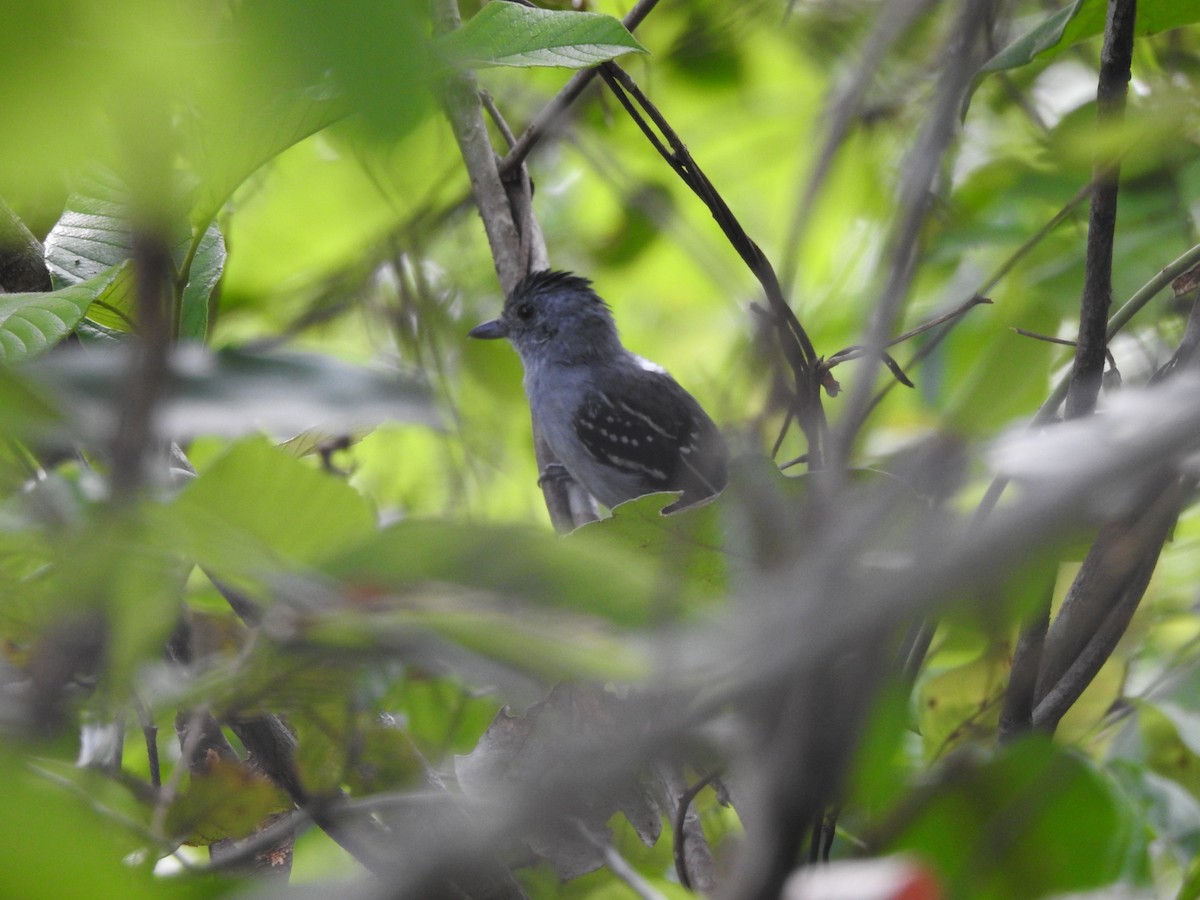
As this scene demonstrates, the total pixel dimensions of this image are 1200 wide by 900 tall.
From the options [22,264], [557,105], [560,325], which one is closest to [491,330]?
[560,325]

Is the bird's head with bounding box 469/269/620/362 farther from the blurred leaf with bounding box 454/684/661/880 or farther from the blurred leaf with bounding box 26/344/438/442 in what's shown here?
the blurred leaf with bounding box 26/344/438/442

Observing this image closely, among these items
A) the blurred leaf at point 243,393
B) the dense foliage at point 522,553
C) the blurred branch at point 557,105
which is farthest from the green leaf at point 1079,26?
the blurred leaf at point 243,393

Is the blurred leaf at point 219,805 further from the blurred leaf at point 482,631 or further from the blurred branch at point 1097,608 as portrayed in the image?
the blurred branch at point 1097,608

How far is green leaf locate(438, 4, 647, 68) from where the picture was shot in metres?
0.91

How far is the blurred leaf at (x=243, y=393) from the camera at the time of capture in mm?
456

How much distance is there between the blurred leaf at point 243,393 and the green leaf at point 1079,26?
132 centimetres

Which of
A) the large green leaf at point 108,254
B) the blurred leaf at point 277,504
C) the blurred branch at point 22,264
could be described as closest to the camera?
the blurred leaf at point 277,504

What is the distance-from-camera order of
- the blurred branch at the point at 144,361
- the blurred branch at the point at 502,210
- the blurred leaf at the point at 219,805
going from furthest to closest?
the blurred branch at the point at 502,210, the blurred leaf at the point at 219,805, the blurred branch at the point at 144,361

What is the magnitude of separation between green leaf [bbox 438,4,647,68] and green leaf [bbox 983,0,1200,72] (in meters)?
0.68

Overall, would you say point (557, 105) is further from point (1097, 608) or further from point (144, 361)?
point (144, 361)

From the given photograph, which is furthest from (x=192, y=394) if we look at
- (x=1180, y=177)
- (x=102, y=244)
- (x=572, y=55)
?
(x=1180, y=177)

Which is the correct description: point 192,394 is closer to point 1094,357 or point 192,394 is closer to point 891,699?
point 891,699

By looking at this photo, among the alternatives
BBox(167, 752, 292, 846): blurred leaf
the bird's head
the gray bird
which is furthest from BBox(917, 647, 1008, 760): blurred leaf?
the bird's head

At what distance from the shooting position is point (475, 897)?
1378 mm
